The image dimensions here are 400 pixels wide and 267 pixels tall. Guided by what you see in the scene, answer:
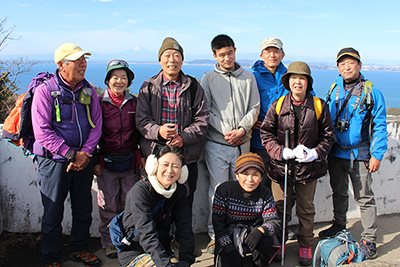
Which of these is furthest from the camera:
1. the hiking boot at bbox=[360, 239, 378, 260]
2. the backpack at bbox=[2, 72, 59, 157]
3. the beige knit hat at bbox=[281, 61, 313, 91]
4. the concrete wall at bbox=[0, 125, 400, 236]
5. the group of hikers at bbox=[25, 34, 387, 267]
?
the concrete wall at bbox=[0, 125, 400, 236]

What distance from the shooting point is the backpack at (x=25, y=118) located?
2.98m

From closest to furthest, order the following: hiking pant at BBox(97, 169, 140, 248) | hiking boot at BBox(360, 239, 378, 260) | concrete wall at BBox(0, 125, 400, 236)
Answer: hiking pant at BBox(97, 169, 140, 248) → hiking boot at BBox(360, 239, 378, 260) → concrete wall at BBox(0, 125, 400, 236)

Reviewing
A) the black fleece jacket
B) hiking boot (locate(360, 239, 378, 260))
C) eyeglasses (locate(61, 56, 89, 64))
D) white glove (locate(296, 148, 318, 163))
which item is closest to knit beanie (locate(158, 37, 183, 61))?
eyeglasses (locate(61, 56, 89, 64))

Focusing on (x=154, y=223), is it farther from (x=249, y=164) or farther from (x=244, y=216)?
(x=249, y=164)

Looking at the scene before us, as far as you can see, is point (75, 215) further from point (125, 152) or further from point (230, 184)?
point (230, 184)

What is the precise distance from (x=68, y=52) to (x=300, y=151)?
254 cm

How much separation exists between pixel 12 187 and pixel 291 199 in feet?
11.0

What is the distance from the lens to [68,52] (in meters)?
3.02

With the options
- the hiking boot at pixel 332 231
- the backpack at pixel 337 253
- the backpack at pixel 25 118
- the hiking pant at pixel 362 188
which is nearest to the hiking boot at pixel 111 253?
the backpack at pixel 25 118

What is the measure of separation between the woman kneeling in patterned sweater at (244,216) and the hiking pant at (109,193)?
1.08 m

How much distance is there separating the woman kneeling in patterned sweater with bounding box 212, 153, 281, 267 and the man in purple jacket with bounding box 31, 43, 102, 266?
1.47m

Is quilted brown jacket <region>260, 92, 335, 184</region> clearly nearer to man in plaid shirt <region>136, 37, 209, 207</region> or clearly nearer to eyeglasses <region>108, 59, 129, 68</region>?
man in plaid shirt <region>136, 37, 209, 207</region>

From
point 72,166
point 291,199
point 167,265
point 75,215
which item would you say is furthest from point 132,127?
point 291,199

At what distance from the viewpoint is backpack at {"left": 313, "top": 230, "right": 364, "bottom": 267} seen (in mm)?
3123
